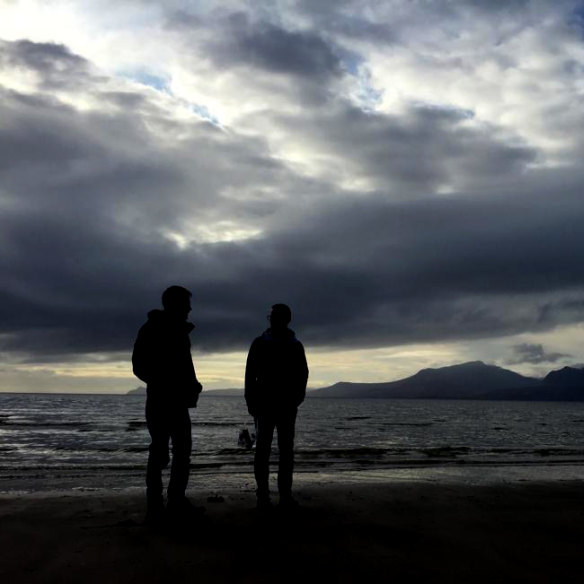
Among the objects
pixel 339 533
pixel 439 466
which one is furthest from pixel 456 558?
pixel 439 466

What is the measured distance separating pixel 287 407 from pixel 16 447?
1997cm

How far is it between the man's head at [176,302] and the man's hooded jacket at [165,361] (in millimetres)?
63

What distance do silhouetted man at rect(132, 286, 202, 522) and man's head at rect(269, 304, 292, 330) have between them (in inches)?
40.9

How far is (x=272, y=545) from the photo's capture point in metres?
4.59

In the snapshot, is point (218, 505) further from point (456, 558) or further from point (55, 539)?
point (456, 558)

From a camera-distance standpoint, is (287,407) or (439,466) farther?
(439,466)

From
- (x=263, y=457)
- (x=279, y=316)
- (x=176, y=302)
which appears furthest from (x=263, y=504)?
(x=176, y=302)

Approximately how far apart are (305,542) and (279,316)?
2.50m

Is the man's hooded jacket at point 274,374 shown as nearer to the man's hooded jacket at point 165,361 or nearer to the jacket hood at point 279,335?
the jacket hood at point 279,335

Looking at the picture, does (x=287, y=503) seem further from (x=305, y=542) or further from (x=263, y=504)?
(x=305, y=542)

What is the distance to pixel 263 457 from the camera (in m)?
6.07

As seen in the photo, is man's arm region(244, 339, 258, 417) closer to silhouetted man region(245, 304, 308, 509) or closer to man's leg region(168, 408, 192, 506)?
silhouetted man region(245, 304, 308, 509)

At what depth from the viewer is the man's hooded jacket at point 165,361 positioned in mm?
5473

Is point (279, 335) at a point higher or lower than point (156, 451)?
higher
